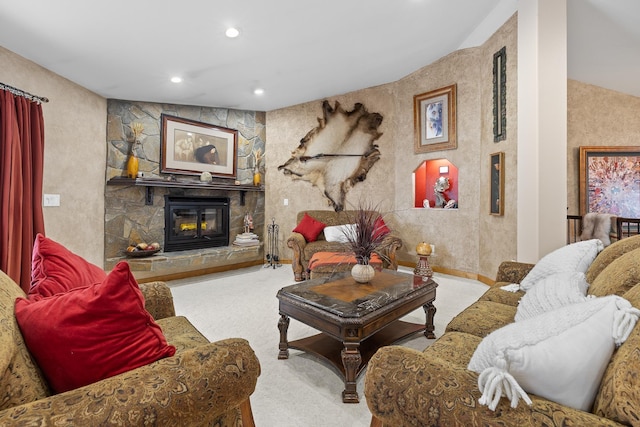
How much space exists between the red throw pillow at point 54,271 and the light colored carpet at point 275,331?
3.41ft

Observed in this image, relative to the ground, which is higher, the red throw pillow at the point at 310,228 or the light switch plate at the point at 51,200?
the light switch plate at the point at 51,200

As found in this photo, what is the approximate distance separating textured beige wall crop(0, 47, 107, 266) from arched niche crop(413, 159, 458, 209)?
4.52 m

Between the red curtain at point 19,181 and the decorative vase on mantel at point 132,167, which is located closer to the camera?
the red curtain at point 19,181

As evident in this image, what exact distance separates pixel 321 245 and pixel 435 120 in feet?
8.33

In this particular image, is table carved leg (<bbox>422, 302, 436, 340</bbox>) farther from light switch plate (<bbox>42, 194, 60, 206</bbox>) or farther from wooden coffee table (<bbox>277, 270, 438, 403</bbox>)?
light switch plate (<bbox>42, 194, 60, 206</bbox>)

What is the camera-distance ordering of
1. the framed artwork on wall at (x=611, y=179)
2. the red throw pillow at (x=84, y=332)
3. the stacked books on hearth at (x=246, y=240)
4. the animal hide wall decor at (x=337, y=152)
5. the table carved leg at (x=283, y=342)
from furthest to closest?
1. the animal hide wall decor at (x=337, y=152)
2. the stacked books on hearth at (x=246, y=240)
3. the framed artwork on wall at (x=611, y=179)
4. the table carved leg at (x=283, y=342)
5. the red throw pillow at (x=84, y=332)

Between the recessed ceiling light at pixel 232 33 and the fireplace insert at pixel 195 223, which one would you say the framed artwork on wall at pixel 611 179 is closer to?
the recessed ceiling light at pixel 232 33

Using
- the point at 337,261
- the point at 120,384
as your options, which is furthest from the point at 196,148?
the point at 120,384

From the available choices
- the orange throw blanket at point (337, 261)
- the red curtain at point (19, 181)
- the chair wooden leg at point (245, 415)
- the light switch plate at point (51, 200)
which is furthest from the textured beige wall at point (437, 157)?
the chair wooden leg at point (245, 415)

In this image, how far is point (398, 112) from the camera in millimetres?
5012

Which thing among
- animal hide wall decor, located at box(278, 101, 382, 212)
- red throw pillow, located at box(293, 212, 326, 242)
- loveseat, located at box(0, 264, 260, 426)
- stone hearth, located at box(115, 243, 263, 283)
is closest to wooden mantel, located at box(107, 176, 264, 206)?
stone hearth, located at box(115, 243, 263, 283)

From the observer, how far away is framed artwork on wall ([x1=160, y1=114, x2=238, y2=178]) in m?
4.52

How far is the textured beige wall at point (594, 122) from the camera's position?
4.84 meters

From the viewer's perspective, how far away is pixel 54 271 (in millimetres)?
1203
